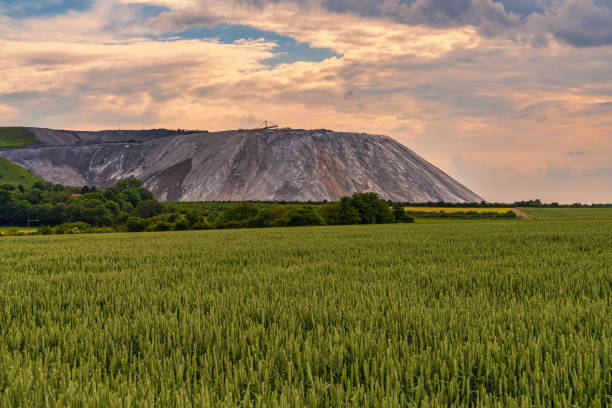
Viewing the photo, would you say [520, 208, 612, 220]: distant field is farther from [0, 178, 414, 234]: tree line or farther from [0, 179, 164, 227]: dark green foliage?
[0, 179, 164, 227]: dark green foliage

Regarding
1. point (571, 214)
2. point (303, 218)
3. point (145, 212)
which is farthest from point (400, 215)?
point (145, 212)

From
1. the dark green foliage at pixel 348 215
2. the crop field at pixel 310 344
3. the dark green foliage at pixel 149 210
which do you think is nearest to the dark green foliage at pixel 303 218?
the dark green foliage at pixel 348 215

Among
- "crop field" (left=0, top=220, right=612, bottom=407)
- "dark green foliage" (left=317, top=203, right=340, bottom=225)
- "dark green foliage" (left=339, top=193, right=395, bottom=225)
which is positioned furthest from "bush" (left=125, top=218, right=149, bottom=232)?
"crop field" (left=0, top=220, right=612, bottom=407)

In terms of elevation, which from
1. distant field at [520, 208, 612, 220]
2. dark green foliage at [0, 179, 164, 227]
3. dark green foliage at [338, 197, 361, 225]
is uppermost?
distant field at [520, 208, 612, 220]

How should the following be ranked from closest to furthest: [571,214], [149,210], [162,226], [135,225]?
[162,226], [135,225], [571,214], [149,210]

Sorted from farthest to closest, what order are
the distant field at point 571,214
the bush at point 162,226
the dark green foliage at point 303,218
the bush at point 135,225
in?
the distant field at point 571,214 → the dark green foliage at point 303,218 → the bush at point 135,225 → the bush at point 162,226

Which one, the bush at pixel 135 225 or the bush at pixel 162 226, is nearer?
the bush at pixel 162 226

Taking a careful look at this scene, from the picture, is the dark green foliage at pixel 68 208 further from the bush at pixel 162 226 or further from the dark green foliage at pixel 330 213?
the dark green foliage at pixel 330 213

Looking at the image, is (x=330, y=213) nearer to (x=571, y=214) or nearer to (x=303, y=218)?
(x=303, y=218)

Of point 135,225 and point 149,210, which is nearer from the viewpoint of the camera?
point 135,225

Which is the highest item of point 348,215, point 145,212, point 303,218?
point 348,215

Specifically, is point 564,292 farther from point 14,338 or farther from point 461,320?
point 14,338

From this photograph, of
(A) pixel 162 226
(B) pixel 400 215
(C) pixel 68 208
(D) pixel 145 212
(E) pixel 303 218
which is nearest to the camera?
(A) pixel 162 226

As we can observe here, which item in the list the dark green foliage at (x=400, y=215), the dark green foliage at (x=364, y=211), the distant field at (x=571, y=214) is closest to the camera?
the dark green foliage at (x=364, y=211)
